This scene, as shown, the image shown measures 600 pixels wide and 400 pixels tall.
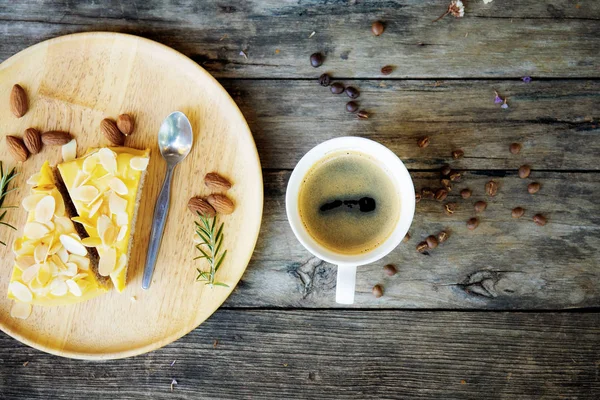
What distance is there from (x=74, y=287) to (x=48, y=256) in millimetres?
94

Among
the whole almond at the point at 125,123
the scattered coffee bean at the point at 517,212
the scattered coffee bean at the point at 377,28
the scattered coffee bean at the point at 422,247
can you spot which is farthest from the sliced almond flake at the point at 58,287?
the scattered coffee bean at the point at 517,212

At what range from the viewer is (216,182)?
3.56 feet

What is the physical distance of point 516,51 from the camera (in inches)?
46.3

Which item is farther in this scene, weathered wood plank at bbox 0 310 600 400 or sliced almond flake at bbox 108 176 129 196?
weathered wood plank at bbox 0 310 600 400

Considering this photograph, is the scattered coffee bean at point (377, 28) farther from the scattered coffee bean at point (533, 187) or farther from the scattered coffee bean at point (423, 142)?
the scattered coffee bean at point (533, 187)

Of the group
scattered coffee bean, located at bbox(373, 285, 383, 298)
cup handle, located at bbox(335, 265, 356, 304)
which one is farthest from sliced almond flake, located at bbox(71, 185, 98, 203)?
scattered coffee bean, located at bbox(373, 285, 383, 298)

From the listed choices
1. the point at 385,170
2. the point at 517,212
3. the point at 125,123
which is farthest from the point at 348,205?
the point at 125,123

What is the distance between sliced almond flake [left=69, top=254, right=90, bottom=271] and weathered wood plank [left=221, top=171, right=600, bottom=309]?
1.16 ft

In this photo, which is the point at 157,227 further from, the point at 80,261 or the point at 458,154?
the point at 458,154

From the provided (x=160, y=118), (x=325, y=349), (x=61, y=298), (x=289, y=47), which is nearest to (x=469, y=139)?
(x=289, y=47)

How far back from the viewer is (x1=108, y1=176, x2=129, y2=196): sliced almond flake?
1.07 meters

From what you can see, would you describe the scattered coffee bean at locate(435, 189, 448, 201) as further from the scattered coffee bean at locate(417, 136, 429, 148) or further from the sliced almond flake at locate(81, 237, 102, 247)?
the sliced almond flake at locate(81, 237, 102, 247)

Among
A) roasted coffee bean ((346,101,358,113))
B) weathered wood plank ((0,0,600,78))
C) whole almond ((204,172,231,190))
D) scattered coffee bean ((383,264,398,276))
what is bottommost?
scattered coffee bean ((383,264,398,276))

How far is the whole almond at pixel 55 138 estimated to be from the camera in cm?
109
